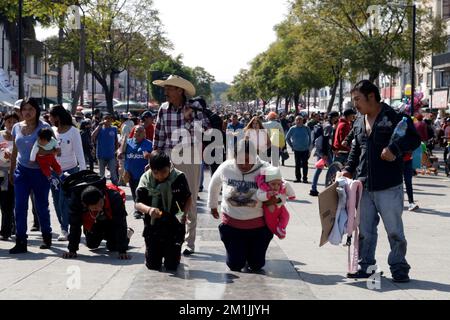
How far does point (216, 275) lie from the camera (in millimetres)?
7676

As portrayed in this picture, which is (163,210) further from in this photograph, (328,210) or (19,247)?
(19,247)

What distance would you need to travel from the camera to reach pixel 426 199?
52.3 ft

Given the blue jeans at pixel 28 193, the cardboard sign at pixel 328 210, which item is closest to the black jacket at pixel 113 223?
the blue jeans at pixel 28 193

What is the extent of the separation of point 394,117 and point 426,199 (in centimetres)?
891

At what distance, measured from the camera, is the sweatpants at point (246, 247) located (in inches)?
310

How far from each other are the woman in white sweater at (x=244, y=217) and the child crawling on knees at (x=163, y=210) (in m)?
0.40

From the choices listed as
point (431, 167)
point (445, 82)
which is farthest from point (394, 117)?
point (445, 82)

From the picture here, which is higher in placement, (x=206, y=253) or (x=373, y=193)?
(x=373, y=193)

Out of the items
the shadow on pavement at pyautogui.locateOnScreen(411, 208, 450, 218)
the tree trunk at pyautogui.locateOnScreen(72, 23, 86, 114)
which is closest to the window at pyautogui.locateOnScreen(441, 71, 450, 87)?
the tree trunk at pyautogui.locateOnScreen(72, 23, 86, 114)

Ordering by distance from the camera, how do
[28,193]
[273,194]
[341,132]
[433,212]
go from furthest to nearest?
[341,132], [433,212], [28,193], [273,194]

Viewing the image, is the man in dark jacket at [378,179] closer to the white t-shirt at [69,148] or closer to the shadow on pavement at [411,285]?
the shadow on pavement at [411,285]

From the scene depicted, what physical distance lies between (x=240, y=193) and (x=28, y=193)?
266 cm

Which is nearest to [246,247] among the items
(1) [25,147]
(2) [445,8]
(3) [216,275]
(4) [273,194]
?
(3) [216,275]
